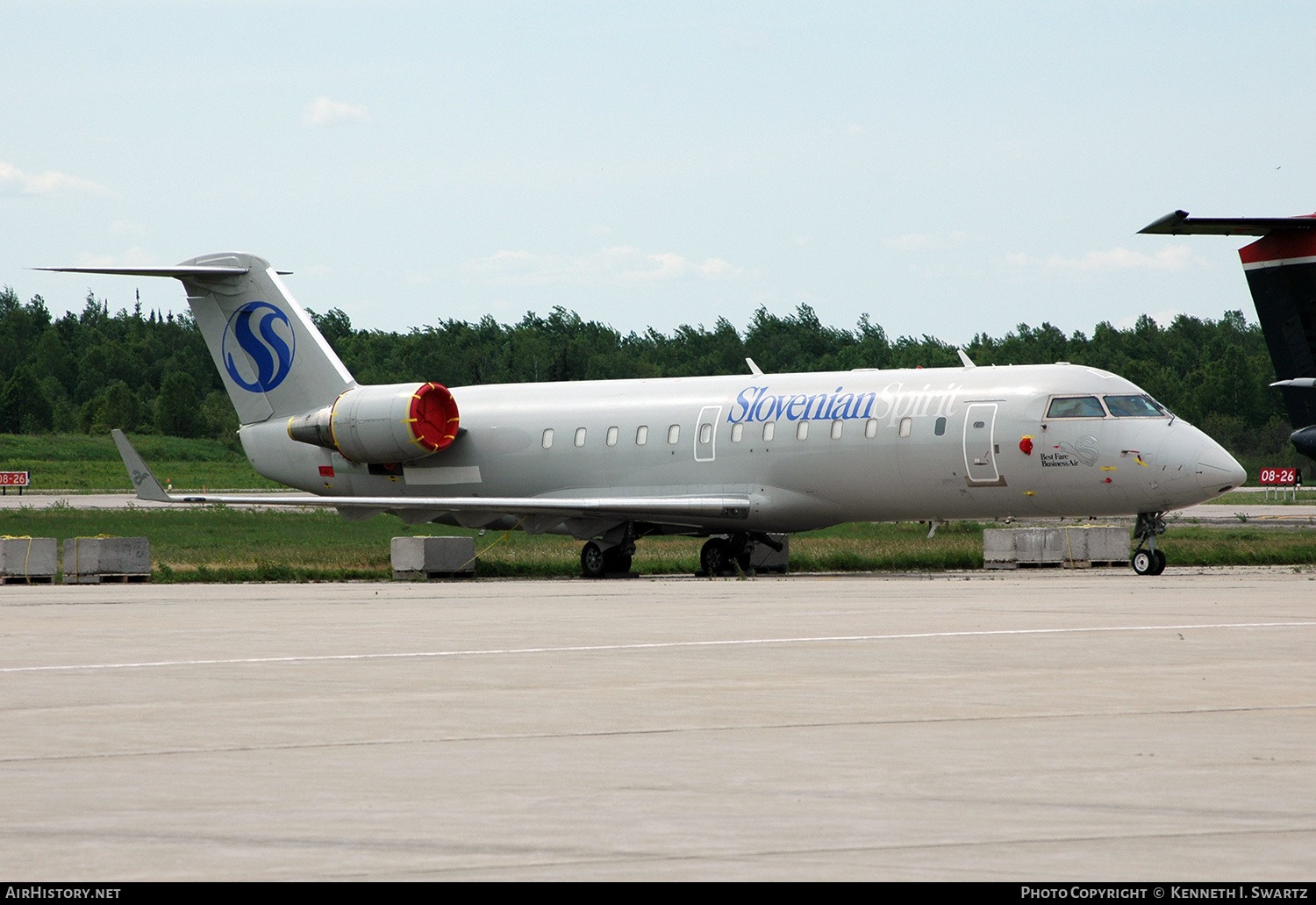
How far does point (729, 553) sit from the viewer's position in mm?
29547

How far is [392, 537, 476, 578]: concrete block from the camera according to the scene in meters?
29.2

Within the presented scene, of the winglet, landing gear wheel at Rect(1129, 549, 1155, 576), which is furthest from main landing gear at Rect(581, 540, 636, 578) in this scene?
landing gear wheel at Rect(1129, 549, 1155, 576)

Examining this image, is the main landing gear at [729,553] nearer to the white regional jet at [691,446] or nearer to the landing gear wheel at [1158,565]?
the white regional jet at [691,446]

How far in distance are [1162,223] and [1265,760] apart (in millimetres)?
17275

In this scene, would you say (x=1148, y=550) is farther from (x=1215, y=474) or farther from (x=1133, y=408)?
(x=1133, y=408)

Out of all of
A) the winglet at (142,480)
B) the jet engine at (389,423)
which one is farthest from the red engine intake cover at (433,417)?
the winglet at (142,480)

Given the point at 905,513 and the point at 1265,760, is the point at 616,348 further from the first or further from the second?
the point at 1265,760

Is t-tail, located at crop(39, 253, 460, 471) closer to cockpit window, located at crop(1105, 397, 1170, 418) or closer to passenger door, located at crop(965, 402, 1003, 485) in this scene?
passenger door, located at crop(965, 402, 1003, 485)

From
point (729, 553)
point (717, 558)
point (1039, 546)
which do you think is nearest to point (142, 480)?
point (717, 558)

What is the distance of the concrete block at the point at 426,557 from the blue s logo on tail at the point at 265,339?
5.57 m

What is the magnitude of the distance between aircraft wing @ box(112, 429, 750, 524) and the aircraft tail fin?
4227 millimetres

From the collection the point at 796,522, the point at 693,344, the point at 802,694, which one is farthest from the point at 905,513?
the point at 693,344

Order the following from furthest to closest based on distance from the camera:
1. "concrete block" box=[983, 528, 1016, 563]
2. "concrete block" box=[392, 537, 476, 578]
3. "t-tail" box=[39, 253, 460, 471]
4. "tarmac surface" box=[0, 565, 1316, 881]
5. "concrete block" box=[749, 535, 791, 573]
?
1. "t-tail" box=[39, 253, 460, 471]
2. "concrete block" box=[749, 535, 791, 573]
3. "concrete block" box=[392, 537, 476, 578]
4. "concrete block" box=[983, 528, 1016, 563]
5. "tarmac surface" box=[0, 565, 1316, 881]

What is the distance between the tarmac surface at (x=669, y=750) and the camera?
530cm
